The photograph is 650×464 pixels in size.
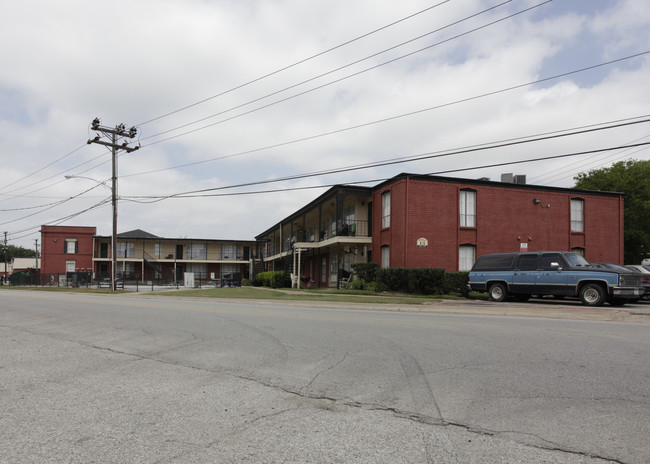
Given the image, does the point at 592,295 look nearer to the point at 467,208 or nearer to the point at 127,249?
the point at 467,208

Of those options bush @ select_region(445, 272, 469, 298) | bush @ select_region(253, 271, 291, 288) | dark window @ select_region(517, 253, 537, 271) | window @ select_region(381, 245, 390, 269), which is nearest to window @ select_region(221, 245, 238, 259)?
bush @ select_region(253, 271, 291, 288)

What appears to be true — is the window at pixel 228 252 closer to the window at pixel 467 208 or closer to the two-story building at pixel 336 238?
the two-story building at pixel 336 238

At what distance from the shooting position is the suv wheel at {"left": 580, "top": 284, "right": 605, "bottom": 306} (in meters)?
16.6

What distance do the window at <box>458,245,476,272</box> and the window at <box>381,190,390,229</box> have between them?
4478mm

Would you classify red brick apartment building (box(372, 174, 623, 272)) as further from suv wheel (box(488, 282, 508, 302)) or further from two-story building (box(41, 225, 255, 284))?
two-story building (box(41, 225, 255, 284))

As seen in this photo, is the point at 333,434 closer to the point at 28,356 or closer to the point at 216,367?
the point at 216,367

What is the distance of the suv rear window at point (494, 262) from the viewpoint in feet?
63.7

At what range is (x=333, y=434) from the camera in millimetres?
4277

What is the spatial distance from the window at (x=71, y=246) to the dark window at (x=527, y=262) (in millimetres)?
59056

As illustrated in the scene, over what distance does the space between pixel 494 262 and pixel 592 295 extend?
402cm

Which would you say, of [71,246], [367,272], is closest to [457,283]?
[367,272]

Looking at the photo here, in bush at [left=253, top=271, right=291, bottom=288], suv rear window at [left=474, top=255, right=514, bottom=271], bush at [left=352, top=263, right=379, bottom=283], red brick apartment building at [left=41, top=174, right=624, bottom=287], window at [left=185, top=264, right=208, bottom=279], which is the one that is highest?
red brick apartment building at [left=41, top=174, right=624, bottom=287]

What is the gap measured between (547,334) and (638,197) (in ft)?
133

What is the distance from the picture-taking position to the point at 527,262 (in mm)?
18734
